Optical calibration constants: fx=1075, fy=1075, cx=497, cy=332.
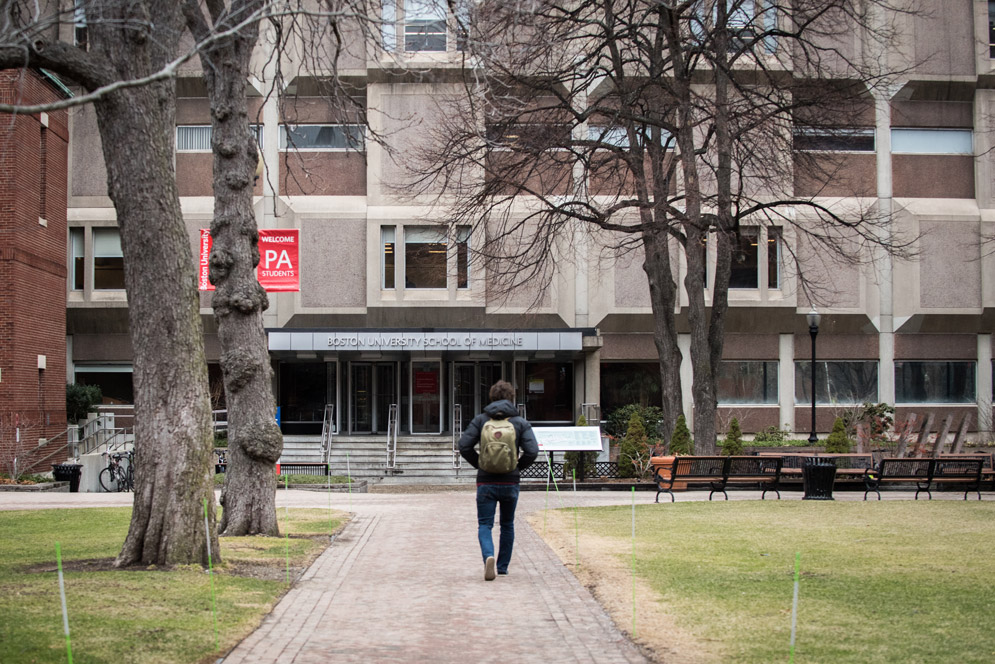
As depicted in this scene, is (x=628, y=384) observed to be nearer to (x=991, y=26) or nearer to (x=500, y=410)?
(x=991, y=26)

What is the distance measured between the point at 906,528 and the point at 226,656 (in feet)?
33.7

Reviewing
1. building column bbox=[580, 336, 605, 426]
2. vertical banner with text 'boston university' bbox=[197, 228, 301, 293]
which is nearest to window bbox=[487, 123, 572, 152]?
vertical banner with text 'boston university' bbox=[197, 228, 301, 293]

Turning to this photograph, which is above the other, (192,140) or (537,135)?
(192,140)

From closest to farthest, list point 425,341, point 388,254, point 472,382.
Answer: point 425,341
point 388,254
point 472,382

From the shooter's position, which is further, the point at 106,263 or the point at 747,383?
the point at 747,383

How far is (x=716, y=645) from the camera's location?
746 cm

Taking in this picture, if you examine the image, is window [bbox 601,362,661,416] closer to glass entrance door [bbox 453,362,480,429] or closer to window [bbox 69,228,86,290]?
glass entrance door [bbox 453,362,480,429]

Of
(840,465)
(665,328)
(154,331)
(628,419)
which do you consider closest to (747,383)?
(628,419)

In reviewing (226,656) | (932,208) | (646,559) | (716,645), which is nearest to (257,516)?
(646,559)

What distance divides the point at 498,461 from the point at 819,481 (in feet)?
35.7

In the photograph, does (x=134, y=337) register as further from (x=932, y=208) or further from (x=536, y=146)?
(x=932, y=208)

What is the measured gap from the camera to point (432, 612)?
29.3 ft

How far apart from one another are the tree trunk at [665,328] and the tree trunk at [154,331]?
16.5 m

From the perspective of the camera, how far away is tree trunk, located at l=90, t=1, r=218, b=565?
1062cm
